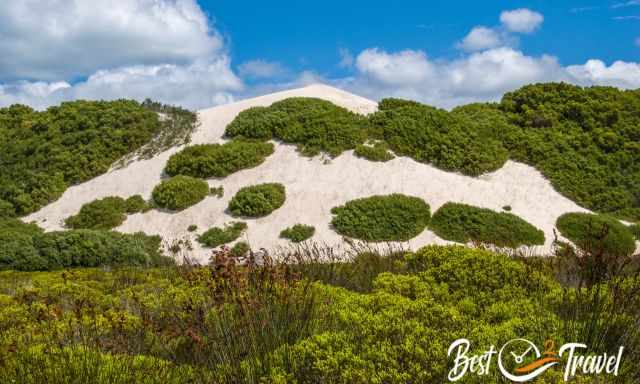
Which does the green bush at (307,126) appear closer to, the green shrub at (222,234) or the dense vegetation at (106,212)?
the green shrub at (222,234)

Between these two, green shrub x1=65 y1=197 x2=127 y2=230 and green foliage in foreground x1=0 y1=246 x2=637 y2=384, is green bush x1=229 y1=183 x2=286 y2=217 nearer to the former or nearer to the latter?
green shrub x1=65 y1=197 x2=127 y2=230

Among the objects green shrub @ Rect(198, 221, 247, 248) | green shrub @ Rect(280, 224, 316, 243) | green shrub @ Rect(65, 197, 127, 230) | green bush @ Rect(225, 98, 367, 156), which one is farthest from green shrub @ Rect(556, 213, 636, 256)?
green shrub @ Rect(65, 197, 127, 230)

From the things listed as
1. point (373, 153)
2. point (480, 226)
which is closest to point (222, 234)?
point (373, 153)

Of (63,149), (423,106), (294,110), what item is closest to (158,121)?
(63,149)

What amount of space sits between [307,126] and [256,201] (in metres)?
5.89

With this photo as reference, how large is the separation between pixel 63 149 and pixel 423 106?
18.0m

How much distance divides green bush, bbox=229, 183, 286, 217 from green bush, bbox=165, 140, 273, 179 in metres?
2.38

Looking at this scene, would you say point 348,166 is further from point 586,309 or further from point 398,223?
point 586,309

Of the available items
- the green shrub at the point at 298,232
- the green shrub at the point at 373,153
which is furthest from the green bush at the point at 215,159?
the green shrub at the point at 298,232

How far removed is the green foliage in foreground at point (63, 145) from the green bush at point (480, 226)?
15.6 metres

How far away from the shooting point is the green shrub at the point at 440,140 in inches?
866

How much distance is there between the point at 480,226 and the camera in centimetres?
1819

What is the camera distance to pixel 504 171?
22156mm

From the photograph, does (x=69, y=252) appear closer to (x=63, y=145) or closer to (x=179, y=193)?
(x=179, y=193)
